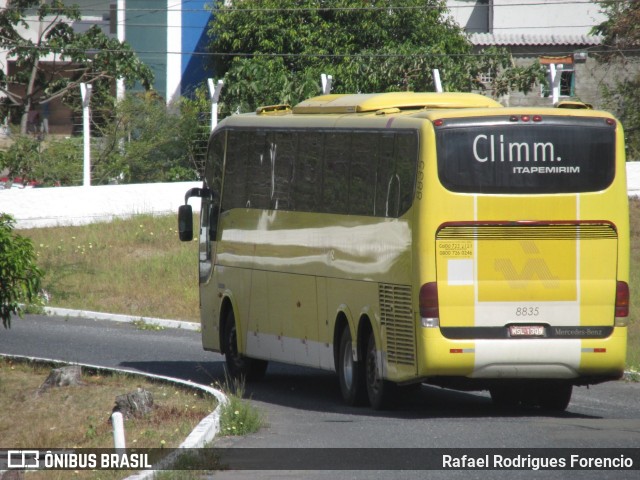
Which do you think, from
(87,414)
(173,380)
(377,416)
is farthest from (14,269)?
(377,416)

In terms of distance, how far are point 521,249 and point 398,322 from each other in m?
1.46

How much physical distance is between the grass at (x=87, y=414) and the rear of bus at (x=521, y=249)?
2.64m

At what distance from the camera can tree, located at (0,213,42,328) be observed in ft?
57.1

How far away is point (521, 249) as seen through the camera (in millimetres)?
13828

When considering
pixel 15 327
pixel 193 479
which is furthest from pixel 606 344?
pixel 15 327

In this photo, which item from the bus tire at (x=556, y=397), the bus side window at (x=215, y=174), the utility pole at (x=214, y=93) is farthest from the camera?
the utility pole at (x=214, y=93)

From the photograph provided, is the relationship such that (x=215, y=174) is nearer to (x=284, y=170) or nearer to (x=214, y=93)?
(x=284, y=170)

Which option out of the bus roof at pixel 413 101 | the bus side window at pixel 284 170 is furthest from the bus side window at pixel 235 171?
the bus roof at pixel 413 101

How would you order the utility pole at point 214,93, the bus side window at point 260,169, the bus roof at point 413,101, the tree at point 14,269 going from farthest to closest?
the utility pole at point 214,93, the bus side window at point 260,169, the tree at point 14,269, the bus roof at point 413,101

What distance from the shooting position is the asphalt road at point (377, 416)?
38.2 ft

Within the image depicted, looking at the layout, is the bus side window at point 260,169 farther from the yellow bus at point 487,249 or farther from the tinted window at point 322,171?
the yellow bus at point 487,249

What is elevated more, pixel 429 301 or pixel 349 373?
pixel 429 301

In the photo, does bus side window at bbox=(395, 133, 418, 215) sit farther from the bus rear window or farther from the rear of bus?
the bus rear window

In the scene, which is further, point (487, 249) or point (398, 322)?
point (398, 322)
